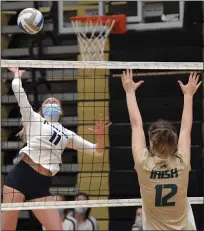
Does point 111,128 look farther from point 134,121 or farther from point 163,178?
point 163,178

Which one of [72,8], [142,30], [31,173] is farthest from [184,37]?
[31,173]

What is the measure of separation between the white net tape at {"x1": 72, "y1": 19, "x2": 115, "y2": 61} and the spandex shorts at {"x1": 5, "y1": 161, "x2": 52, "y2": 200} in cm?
375

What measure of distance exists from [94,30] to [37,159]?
408cm

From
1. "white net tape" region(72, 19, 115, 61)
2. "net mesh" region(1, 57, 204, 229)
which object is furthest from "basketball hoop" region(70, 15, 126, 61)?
"net mesh" region(1, 57, 204, 229)

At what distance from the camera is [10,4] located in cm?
1083

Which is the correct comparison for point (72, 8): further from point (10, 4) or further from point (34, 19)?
point (34, 19)

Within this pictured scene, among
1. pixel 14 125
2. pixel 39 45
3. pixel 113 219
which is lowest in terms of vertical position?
pixel 113 219

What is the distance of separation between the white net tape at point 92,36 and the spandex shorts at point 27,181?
3.75 metres

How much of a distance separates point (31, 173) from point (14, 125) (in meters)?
4.50

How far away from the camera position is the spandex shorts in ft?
19.5

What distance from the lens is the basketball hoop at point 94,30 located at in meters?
9.60

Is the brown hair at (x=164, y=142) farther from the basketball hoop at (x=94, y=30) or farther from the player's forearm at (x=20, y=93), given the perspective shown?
the basketball hoop at (x=94, y=30)

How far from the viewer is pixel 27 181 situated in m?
5.96

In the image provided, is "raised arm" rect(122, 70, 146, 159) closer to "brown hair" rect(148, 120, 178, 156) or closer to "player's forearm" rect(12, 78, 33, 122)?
"brown hair" rect(148, 120, 178, 156)
